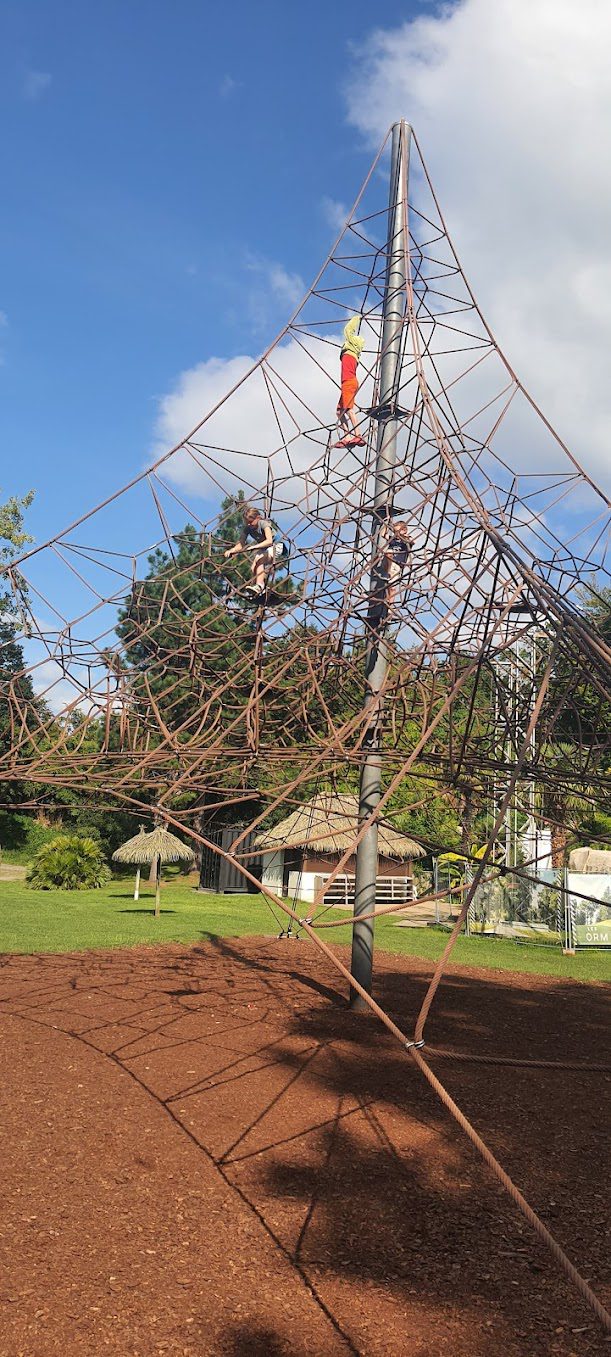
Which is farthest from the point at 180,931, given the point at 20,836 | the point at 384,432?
the point at 20,836

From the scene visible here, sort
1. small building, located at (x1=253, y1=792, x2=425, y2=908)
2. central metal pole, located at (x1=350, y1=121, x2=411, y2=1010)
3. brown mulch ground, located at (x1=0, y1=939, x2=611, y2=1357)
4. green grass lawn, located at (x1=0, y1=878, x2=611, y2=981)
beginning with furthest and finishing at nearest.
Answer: small building, located at (x1=253, y1=792, x2=425, y2=908), green grass lawn, located at (x1=0, y1=878, x2=611, y2=981), central metal pole, located at (x1=350, y1=121, x2=411, y2=1010), brown mulch ground, located at (x1=0, y1=939, x2=611, y2=1357)

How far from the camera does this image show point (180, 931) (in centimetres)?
1486

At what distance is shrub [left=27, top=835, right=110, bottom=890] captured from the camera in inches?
931

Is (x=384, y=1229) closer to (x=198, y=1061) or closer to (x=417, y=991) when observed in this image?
(x=198, y=1061)

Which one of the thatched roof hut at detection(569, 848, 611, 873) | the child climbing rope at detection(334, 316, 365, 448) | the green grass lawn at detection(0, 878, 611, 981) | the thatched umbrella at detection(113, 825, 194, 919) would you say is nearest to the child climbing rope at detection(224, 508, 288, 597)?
the child climbing rope at detection(334, 316, 365, 448)

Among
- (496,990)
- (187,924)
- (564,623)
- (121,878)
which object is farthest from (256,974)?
(121,878)

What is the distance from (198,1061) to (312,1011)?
80.3 inches

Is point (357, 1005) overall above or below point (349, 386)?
below

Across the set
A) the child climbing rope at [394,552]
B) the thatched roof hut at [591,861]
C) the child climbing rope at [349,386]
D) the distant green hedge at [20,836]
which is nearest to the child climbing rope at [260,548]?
the child climbing rope at [394,552]

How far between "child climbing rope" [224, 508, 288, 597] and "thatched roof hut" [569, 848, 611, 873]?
1563 centimetres

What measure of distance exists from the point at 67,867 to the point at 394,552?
62.5 feet

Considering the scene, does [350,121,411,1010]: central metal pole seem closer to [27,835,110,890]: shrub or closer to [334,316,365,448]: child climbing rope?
[334,316,365,448]: child climbing rope

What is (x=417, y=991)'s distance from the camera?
32.2 feet

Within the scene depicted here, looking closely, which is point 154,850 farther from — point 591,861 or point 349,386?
point 349,386
